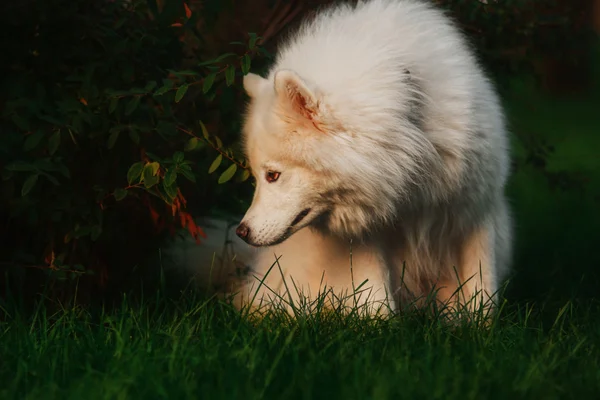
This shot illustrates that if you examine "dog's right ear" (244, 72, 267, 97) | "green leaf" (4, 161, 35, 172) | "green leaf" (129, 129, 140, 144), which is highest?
"dog's right ear" (244, 72, 267, 97)

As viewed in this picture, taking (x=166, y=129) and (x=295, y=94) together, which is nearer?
(x=295, y=94)

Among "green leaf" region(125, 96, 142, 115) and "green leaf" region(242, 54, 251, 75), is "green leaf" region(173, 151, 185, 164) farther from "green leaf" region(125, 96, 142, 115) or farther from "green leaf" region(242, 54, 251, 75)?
"green leaf" region(242, 54, 251, 75)

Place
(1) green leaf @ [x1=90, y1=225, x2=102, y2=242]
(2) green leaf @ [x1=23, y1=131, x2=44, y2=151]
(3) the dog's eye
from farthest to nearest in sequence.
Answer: (1) green leaf @ [x1=90, y1=225, x2=102, y2=242]
(3) the dog's eye
(2) green leaf @ [x1=23, y1=131, x2=44, y2=151]

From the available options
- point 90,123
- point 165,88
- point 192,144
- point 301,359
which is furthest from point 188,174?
point 301,359

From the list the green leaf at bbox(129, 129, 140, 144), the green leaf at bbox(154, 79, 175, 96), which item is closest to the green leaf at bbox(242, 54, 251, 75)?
the green leaf at bbox(154, 79, 175, 96)

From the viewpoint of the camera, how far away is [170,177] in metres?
3.48

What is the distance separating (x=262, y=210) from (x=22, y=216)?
1.18 meters

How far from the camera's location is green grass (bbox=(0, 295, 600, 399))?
250 cm

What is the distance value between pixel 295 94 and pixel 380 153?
1.28ft

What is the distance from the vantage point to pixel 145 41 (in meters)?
3.93

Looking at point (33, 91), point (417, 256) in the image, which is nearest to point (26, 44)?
point (33, 91)

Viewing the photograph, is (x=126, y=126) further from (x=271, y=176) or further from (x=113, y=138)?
(x=271, y=176)

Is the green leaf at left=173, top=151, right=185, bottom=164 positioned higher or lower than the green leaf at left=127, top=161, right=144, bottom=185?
higher

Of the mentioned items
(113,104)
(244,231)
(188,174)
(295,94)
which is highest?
(295,94)
